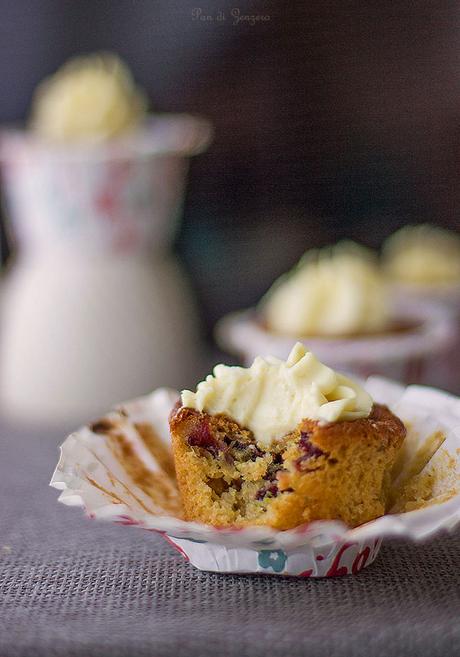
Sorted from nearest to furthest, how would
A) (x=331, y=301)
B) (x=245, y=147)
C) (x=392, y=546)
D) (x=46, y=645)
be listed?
1. (x=46, y=645)
2. (x=392, y=546)
3. (x=331, y=301)
4. (x=245, y=147)

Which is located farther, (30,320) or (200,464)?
(30,320)

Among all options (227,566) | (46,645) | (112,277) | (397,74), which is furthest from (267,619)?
(397,74)

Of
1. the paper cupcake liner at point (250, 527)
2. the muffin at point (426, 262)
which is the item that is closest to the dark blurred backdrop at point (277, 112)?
the muffin at point (426, 262)

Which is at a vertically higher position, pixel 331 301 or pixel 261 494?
pixel 261 494

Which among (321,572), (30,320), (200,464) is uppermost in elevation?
(200,464)

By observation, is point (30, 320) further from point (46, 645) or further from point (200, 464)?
point (46, 645)

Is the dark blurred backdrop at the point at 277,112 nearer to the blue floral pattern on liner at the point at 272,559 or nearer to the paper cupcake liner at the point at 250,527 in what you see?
the paper cupcake liner at the point at 250,527

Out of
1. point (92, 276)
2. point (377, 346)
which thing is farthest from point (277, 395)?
point (92, 276)

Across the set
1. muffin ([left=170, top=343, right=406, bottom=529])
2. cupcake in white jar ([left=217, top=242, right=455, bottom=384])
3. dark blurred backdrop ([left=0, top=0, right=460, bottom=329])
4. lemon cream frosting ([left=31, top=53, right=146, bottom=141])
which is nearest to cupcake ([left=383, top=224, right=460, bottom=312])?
dark blurred backdrop ([left=0, top=0, right=460, bottom=329])
